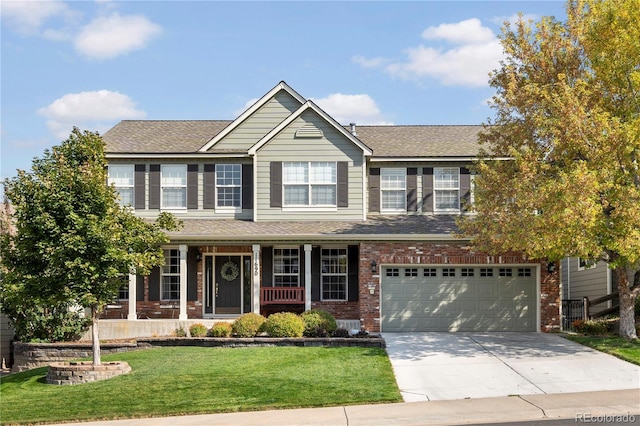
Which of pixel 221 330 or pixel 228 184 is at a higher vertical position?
pixel 228 184

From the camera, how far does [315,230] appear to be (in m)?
22.5

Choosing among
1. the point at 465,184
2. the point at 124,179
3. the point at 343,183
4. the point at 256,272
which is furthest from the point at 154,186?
the point at 465,184

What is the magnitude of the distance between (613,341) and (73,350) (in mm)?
14578

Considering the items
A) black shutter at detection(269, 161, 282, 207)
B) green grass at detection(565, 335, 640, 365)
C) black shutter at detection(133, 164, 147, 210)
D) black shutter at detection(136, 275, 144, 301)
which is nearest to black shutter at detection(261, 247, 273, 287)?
black shutter at detection(269, 161, 282, 207)

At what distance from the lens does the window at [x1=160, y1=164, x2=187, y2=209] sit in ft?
80.2

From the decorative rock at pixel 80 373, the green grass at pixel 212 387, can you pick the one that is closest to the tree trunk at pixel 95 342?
the decorative rock at pixel 80 373

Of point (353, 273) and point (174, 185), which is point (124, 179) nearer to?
point (174, 185)

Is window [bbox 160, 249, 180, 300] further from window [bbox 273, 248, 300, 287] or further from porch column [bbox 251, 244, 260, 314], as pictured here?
window [bbox 273, 248, 300, 287]

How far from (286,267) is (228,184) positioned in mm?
3446

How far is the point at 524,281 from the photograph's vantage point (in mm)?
22266

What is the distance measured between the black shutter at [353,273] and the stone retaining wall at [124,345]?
4.41m

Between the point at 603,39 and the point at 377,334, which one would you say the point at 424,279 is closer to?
the point at 377,334

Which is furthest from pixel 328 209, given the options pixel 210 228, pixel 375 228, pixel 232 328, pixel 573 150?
pixel 573 150

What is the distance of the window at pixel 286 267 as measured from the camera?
945 inches
